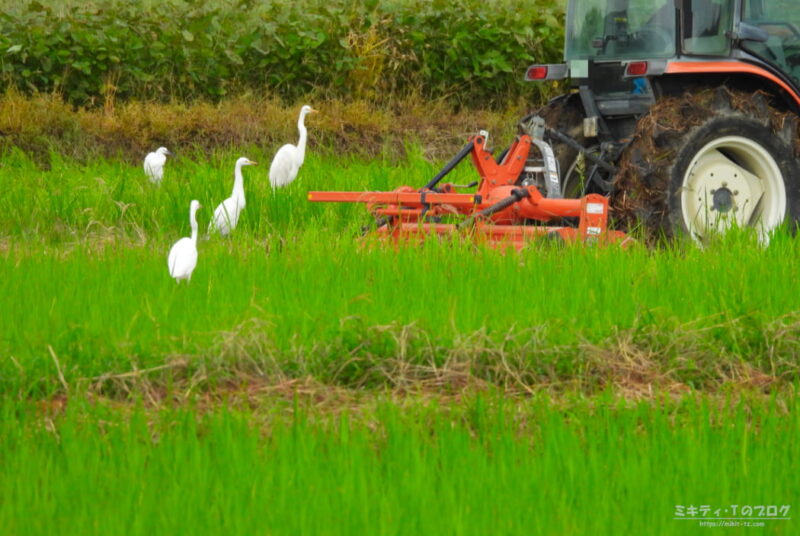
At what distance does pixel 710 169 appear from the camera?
7.06 m

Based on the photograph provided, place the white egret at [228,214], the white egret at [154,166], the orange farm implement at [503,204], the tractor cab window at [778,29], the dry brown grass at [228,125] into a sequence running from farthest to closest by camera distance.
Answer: the dry brown grass at [228,125]
the white egret at [154,166]
the white egret at [228,214]
the tractor cab window at [778,29]
the orange farm implement at [503,204]

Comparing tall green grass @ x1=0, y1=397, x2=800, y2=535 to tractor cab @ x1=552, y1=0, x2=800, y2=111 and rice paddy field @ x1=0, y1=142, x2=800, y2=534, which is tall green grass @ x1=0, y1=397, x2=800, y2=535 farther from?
tractor cab @ x1=552, y1=0, x2=800, y2=111

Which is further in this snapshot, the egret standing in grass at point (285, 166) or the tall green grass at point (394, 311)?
the egret standing in grass at point (285, 166)

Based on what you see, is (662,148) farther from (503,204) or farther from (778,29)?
(778,29)

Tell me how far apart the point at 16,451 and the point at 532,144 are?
4445mm

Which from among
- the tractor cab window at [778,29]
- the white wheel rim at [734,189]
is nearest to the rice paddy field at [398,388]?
the white wheel rim at [734,189]

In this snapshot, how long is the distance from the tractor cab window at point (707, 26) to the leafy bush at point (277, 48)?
21.4 ft

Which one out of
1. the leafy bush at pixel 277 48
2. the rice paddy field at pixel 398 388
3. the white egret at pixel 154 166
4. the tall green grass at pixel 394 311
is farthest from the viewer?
the leafy bush at pixel 277 48

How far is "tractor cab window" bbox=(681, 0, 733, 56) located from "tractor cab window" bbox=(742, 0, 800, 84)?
120 mm

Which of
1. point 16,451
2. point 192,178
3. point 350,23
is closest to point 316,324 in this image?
point 16,451

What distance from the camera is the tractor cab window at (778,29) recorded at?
7195 millimetres

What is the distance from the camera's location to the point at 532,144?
24.7 feet

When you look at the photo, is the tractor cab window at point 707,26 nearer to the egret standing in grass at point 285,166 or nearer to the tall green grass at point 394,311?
the tall green grass at point 394,311

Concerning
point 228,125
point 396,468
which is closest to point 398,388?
point 396,468
